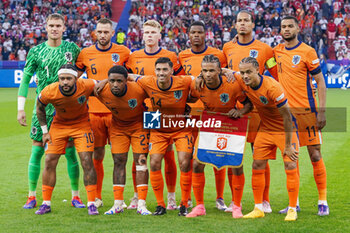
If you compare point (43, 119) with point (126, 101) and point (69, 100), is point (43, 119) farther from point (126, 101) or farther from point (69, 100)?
point (126, 101)

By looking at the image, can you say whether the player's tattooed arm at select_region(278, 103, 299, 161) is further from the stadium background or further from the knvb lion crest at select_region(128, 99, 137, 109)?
the knvb lion crest at select_region(128, 99, 137, 109)

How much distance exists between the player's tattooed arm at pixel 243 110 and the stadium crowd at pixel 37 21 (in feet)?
75.8

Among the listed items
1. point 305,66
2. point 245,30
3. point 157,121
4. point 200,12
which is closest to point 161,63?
point 157,121

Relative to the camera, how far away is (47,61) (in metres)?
6.91

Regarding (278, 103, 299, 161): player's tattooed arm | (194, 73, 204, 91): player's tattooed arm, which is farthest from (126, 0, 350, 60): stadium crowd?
(278, 103, 299, 161): player's tattooed arm

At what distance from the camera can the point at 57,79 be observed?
6934 mm

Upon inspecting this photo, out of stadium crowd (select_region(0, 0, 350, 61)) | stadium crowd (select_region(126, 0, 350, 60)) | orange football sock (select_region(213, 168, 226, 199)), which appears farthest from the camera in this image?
stadium crowd (select_region(0, 0, 350, 61))

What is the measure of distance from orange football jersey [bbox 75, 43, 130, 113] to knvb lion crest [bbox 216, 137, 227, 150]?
1.58 m

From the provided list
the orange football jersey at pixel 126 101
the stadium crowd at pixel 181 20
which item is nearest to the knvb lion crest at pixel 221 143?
the orange football jersey at pixel 126 101

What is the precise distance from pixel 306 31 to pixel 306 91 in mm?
22045

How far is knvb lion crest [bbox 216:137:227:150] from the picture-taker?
6395mm

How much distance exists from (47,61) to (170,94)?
169 cm

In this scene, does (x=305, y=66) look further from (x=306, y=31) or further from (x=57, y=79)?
(x=306, y=31)

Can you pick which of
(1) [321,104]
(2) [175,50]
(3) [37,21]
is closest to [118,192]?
(1) [321,104]
